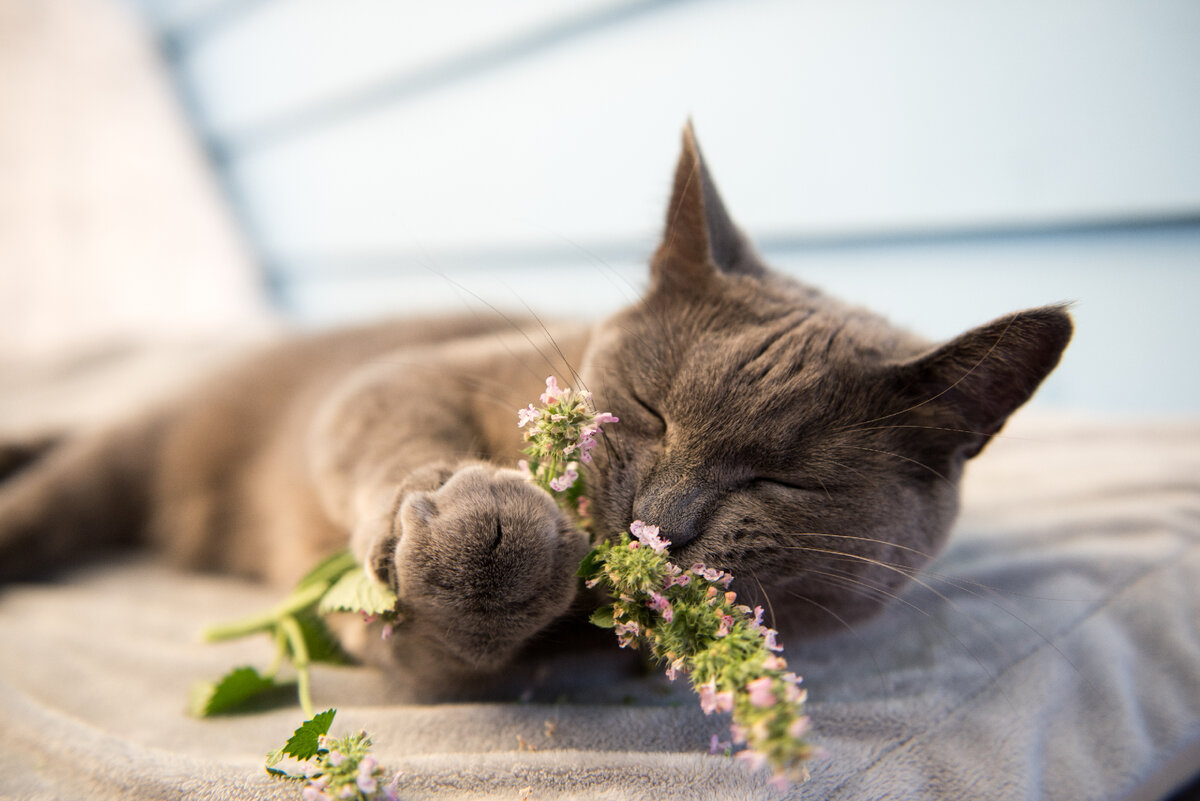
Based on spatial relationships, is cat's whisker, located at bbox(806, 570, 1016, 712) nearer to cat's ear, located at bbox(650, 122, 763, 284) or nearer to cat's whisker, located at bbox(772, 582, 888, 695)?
cat's whisker, located at bbox(772, 582, 888, 695)

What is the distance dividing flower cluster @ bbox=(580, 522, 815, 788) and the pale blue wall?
46 cm

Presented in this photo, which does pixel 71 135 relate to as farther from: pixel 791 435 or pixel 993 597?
pixel 993 597

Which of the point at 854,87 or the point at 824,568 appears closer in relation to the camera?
the point at 824,568

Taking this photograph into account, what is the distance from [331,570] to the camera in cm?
88

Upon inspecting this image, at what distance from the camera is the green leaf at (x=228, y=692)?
857 mm

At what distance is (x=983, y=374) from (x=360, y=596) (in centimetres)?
72

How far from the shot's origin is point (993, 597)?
3.23 ft

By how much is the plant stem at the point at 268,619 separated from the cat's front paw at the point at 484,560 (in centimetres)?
22

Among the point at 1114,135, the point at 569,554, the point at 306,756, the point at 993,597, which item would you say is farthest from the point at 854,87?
the point at 306,756

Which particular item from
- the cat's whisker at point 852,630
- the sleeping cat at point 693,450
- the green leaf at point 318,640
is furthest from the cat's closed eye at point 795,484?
the green leaf at point 318,640

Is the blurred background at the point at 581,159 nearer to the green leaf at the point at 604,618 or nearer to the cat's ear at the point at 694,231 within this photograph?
the cat's ear at the point at 694,231

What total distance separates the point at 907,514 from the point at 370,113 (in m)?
2.88

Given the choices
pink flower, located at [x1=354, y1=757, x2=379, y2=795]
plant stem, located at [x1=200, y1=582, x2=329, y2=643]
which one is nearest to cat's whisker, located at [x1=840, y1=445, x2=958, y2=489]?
pink flower, located at [x1=354, y1=757, x2=379, y2=795]

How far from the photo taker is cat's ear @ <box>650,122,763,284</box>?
2.85 ft
